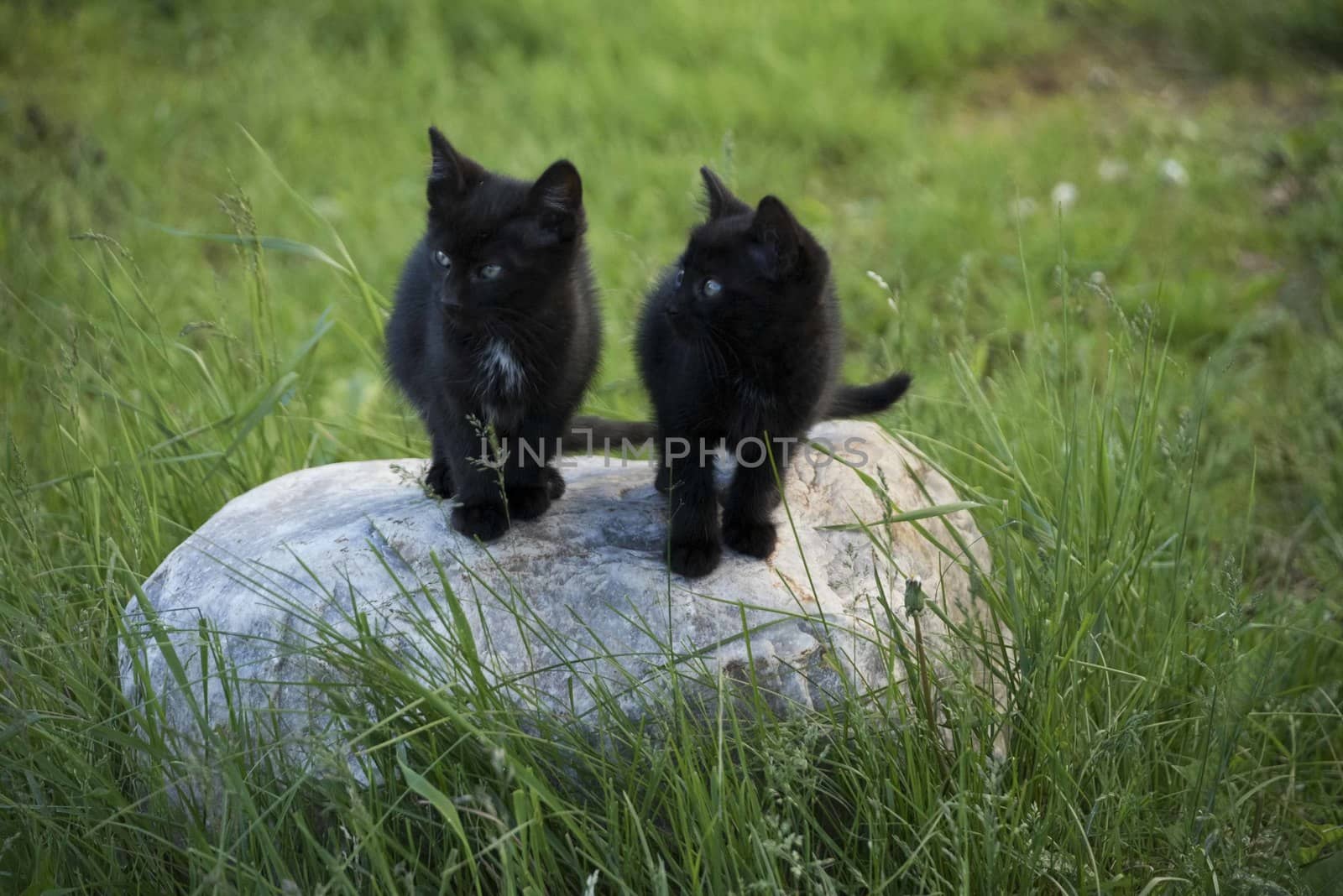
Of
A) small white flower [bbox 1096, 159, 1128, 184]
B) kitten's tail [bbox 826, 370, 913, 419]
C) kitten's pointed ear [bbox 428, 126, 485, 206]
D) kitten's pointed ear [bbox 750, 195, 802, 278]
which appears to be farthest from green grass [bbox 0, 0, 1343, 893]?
kitten's pointed ear [bbox 750, 195, 802, 278]

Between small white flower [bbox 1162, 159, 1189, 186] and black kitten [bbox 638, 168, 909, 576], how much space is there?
379 centimetres

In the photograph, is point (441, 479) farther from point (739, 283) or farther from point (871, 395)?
point (871, 395)

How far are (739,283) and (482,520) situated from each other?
0.80 meters

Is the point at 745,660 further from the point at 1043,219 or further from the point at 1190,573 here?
the point at 1043,219

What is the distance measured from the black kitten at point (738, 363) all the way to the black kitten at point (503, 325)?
0.24m

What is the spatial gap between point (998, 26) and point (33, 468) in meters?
6.03

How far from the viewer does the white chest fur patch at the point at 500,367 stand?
2.66m

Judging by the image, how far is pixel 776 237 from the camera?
2.49 meters

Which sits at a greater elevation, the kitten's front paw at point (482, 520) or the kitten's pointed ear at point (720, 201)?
the kitten's pointed ear at point (720, 201)

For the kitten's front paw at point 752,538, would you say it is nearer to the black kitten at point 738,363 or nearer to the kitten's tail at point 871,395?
the black kitten at point 738,363

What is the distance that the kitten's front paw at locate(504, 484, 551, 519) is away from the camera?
2770 mm

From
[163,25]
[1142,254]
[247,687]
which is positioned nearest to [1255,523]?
[1142,254]

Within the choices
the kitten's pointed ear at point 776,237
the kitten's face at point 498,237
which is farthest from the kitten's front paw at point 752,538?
the kitten's face at point 498,237

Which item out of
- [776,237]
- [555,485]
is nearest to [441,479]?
[555,485]
